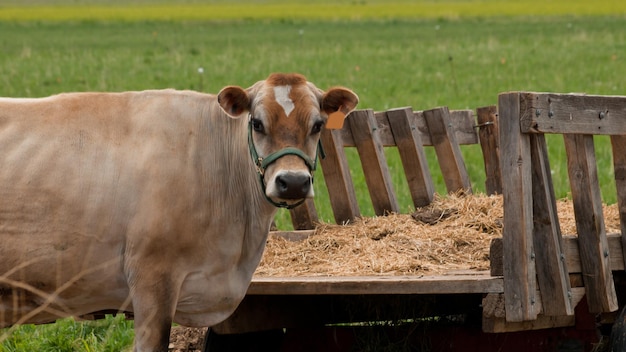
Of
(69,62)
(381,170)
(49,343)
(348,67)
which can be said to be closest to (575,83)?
(348,67)

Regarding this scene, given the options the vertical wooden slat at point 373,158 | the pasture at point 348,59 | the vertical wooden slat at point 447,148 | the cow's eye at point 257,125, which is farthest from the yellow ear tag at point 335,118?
the vertical wooden slat at point 447,148

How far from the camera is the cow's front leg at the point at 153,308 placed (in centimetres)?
640

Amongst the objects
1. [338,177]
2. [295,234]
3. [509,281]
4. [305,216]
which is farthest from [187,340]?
[509,281]

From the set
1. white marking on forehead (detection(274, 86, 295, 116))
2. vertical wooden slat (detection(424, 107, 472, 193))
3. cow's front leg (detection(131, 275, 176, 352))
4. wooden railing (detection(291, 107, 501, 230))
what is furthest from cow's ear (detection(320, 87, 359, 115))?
vertical wooden slat (detection(424, 107, 472, 193))

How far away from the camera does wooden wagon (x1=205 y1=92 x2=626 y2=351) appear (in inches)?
Result: 243

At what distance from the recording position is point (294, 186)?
620 centimetres

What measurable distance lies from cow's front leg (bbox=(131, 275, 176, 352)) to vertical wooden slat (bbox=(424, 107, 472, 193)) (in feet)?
11.4

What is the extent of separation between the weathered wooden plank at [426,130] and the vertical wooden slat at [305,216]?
23.4 inches

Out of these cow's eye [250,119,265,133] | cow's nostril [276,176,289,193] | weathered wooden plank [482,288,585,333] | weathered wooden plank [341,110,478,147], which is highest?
cow's eye [250,119,265,133]

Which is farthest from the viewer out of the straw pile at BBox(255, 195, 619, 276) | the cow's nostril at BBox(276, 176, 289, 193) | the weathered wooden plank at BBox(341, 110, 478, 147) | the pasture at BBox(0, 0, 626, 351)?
A: the pasture at BBox(0, 0, 626, 351)

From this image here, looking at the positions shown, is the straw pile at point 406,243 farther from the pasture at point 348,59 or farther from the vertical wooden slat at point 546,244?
the pasture at point 348,59

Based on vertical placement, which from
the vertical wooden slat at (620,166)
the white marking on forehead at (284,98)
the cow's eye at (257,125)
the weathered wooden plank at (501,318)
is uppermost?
the white marking on forehead at (284,98)

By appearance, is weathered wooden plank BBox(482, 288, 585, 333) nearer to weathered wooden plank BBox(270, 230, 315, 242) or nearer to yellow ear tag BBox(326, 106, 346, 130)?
yellow ear tag BBox(326, 106, 346, 130)

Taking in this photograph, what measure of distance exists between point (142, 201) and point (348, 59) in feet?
78.9
